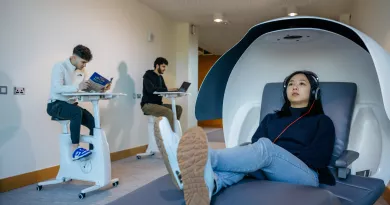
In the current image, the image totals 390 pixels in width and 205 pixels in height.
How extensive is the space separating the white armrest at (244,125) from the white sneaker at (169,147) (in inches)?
38.8

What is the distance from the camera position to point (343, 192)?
4.71 feet

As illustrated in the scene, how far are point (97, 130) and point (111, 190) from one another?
0.52 meters

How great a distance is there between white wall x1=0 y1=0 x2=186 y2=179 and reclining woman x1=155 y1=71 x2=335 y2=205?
2.03 m

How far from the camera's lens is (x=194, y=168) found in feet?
3.93

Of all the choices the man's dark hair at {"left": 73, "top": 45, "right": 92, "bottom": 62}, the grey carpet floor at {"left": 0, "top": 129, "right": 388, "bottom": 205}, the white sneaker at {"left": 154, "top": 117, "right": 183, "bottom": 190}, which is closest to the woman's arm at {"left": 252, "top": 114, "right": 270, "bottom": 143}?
the white sneaker at {"left": 154, "top": 117, "right": 183, "bottom": 190}

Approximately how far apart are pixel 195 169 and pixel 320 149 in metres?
0.74

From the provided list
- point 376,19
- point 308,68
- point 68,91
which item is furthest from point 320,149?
point 376,19

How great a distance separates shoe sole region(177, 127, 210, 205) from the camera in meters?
1.18

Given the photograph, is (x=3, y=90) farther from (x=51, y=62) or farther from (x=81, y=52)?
(x=81, y=52)

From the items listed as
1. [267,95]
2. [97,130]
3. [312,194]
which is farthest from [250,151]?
[97,130]

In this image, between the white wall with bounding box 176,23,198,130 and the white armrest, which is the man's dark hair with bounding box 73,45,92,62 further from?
the white wall with bounding box 176,23,198,130

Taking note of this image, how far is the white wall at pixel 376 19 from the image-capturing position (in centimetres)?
272

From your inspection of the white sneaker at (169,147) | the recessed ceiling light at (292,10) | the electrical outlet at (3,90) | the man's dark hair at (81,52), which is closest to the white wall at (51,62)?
the electrical outlet at (3,90)

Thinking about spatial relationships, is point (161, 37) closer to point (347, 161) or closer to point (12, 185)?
point (12, 185)
